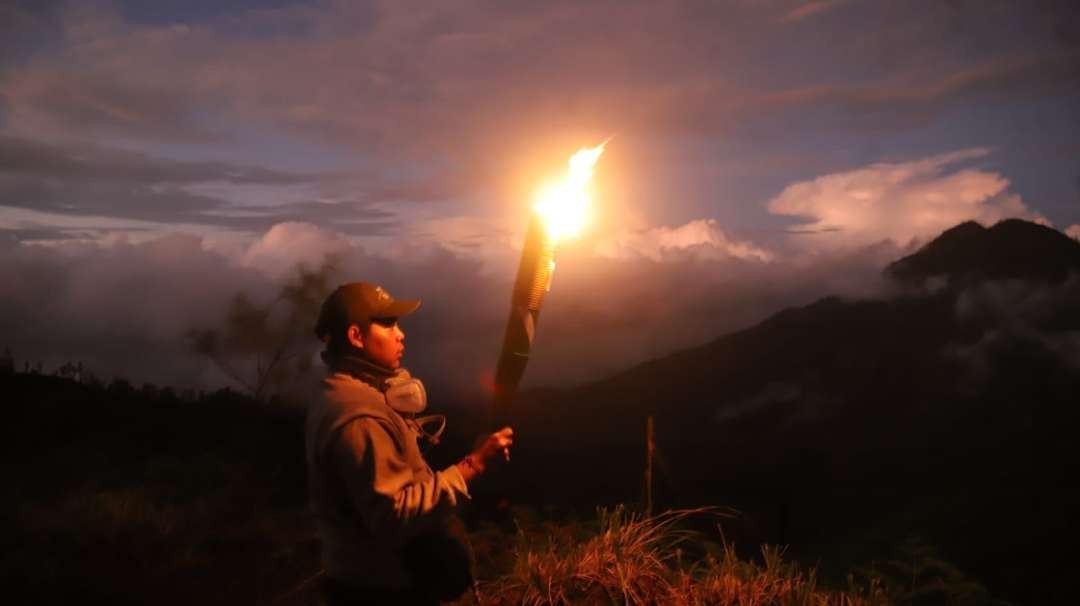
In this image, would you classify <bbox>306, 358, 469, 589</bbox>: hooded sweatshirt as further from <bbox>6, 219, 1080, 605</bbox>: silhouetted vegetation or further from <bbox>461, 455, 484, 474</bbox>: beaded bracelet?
<bbox>6, 219, 1080, 605</bbox>: silhouetted vegetation

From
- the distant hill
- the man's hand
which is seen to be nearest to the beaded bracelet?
the man's hand

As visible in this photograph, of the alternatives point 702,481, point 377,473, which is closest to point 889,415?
point 702,481

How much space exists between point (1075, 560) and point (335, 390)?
43977mm

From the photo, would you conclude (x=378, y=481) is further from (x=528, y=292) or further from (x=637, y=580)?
(x=637, y=580)

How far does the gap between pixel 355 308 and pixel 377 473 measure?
2.87 ft

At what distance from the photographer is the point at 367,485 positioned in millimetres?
3223

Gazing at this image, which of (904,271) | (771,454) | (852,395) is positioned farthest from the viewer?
(904,271)

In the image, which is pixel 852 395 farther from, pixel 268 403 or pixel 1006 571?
pixel 268 403

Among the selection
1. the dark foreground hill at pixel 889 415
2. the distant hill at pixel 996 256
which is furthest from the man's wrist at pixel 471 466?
the distant hill at pixel 996 256

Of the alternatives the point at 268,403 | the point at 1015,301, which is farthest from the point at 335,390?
the point at 1015,301

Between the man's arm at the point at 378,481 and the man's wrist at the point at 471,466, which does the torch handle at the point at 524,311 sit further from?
the man's arm at the point at 378,481

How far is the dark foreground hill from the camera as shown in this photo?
69.8 meters

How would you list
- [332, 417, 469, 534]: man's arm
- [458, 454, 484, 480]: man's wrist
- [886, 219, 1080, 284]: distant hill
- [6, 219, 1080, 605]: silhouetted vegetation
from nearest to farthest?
[332, 417, 469, 534]: man's arm < [458, 454, 484, 480]: man's wrist < [6, 219, 1080, 605]: silhouetted vegetation < [886, 219, 1080, 284]: distant hill

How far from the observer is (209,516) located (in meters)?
10.8
